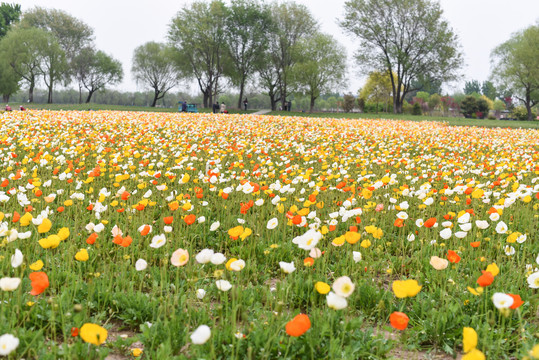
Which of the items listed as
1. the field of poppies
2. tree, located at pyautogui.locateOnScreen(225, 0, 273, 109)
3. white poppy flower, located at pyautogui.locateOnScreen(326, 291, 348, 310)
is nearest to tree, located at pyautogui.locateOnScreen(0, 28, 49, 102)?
tree, located at pyautogui.locateOnScreen(225, 0, 273, 109)

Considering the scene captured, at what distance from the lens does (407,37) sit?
130 ft

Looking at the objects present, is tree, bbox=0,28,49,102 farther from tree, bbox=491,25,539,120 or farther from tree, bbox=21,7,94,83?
tree, bbox=491,25,539,120

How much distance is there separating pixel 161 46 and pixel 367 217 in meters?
59.0

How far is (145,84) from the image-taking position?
5978 cm

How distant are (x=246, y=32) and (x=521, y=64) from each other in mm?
30184

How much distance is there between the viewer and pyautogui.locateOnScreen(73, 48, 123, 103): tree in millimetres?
52750

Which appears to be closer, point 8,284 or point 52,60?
point 8,284

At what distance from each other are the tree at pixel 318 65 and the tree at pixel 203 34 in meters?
7.68

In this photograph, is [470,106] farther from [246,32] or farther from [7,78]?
[7,78]

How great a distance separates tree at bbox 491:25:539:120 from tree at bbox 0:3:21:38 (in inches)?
2435

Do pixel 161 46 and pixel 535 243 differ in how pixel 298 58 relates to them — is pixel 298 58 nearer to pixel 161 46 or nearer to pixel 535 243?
pixel 161 46

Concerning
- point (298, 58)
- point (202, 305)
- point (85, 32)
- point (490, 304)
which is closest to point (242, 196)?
point (202, 305)

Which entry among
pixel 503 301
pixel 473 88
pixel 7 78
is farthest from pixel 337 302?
pixel 473 88

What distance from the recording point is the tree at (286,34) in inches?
1678
